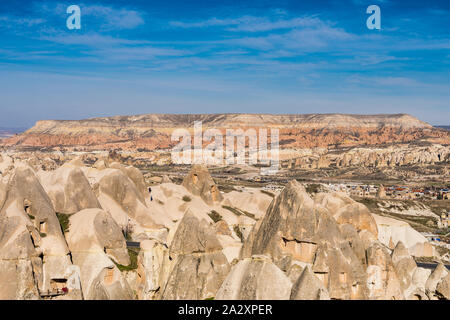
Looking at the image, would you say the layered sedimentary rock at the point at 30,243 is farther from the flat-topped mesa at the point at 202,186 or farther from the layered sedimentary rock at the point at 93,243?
the flat-topped mesa at the point at 202,186

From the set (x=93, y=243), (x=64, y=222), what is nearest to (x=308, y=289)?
(x=93, y=243)

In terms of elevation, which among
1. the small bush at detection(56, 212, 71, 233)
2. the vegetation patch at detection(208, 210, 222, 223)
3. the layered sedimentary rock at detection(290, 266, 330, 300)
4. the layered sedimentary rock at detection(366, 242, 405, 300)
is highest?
the layered sedimentary rock at detection(290, 266, 330, 300)

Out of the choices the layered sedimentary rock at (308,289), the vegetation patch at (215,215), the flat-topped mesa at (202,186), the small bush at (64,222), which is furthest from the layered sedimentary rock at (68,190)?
the layered sedimentary rock at (308,289)

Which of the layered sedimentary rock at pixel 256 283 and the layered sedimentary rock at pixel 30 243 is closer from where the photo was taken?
the layered sedimentary rock at pixel 256 283

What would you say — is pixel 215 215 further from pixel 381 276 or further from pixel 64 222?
pixel 381 276

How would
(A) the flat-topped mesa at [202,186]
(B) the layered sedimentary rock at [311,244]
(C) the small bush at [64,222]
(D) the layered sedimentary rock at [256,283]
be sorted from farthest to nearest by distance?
(A) the flat-topped mesa at [202,186] < (C) the small bush at [64,222] < (B) the layered sedimentary rock at [311,244] < (D) the layered sedimentary rock at [256,283]

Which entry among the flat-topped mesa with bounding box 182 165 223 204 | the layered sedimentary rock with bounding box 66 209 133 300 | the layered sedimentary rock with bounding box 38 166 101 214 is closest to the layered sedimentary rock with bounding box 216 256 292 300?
the layered sedimentary rock with bounding box 66 209 133 300

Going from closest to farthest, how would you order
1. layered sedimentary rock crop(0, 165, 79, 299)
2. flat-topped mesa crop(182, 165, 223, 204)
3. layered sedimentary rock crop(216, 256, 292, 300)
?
layered sedimentary rock crop(216, 256, 292, 300)
layered sedimentary rock crop(0, 165, 79, 299)
flat-topped mesa crop(182, 165, 223, 204)

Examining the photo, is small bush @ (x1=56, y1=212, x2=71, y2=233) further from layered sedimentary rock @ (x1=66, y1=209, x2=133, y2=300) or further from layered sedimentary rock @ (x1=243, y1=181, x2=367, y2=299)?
layered sedimentary rock @ (x1=243, y1=181, x2=367, y2=299)

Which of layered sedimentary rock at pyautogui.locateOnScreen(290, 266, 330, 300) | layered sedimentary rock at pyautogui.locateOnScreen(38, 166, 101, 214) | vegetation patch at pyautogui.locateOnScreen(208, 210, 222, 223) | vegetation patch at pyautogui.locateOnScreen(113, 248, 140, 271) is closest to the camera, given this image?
layered sedimentary rock at pyautogui.locateOnScreen(290, 266, 330, 300)
